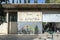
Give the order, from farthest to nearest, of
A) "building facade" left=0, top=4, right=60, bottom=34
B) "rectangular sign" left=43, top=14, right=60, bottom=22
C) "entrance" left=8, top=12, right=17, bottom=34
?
1. "entrance" left=8, top=12, right=17, bottom=34
2. "rectangular sign" left=43, top=14, right=60, bottom=22
3. "building facade" left=0, top=4, right=60, bottom=34

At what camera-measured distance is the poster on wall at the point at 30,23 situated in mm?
32906

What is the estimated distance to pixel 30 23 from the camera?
3306cm

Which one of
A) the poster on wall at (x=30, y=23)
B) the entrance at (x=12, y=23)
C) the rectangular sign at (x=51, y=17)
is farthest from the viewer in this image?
the entrance at (x=12, y=23)

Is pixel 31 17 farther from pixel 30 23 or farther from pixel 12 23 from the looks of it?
pixel 12 23

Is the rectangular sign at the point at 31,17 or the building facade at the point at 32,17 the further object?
the rectangular sign at the point at 31,17

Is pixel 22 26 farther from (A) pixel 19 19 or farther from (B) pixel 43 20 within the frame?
(B) pixel 43 20

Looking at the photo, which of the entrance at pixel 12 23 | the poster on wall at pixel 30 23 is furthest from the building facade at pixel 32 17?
the entrance at pixel 12 23

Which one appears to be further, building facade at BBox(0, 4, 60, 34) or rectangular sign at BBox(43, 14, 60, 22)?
rectangular sign at BBox(43, 14, 60, 22)

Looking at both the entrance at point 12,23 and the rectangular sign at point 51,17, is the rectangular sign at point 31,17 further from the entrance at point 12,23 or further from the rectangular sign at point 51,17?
the entrance at point 12,23

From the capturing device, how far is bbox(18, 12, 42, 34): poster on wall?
3291 centimetres

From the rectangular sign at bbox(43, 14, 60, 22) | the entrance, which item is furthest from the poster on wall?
the entrance

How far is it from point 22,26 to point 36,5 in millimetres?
4355

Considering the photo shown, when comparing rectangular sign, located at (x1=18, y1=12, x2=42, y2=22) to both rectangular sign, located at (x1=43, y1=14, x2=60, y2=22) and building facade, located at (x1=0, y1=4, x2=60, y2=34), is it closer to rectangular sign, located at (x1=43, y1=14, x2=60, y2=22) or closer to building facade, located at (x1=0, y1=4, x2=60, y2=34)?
building facade, located at (x1=0, y1=4, x2=60, y2=34)

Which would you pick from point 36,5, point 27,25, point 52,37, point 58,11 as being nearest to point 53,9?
point 58,11
